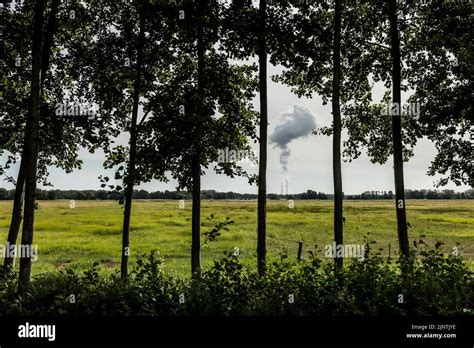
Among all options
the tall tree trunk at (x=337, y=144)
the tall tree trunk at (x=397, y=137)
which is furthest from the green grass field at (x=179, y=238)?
the tall tree trunk at (x=337, y=144)

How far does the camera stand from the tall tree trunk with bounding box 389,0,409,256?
15.1 m

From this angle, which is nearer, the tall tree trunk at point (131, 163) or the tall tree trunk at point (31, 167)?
the tall tree trunk at point (31, 167)

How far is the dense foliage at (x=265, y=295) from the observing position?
1065cm

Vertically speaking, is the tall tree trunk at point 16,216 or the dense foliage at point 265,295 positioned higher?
the tall tree trunk at point 16,216

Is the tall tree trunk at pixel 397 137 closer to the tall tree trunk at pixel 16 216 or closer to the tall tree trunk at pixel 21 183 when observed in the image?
the tall tree trunk at pixel 21 183

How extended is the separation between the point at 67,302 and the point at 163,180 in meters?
6.58

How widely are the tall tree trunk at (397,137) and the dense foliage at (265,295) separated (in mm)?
3190

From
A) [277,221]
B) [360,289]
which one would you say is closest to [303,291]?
[360,289]

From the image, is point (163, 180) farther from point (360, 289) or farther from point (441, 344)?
point (441, 344)

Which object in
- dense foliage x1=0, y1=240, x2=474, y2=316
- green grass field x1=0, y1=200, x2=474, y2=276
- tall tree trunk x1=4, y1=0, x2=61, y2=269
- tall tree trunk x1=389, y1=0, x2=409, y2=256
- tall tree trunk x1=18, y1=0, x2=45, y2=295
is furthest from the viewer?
green grass field x1=0, y1=200, x2=474, y2=276

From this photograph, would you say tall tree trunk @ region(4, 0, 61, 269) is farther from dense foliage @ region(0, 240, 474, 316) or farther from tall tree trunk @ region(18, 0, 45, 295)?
dense foliage @ region(0, 240, 474, 316)

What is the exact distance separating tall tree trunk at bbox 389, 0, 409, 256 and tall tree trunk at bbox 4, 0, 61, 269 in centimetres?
1220

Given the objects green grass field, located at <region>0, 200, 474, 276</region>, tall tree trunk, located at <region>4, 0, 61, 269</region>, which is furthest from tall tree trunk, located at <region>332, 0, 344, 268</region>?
green grass field, located at <region>0, 200, 474, 276</region>

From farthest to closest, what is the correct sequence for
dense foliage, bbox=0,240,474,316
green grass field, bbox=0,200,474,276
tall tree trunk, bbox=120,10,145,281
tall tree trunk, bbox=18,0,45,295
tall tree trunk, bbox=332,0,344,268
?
green grass field, bbox=0,200,474,276 < tall tree trunk, bbox=120,10,145,281 < tall tree trunk, bbox=332,0,344,268 < tall tree trunk, bbox=18,0,45,295 < dense foliage, bbox=0,240,474,316
